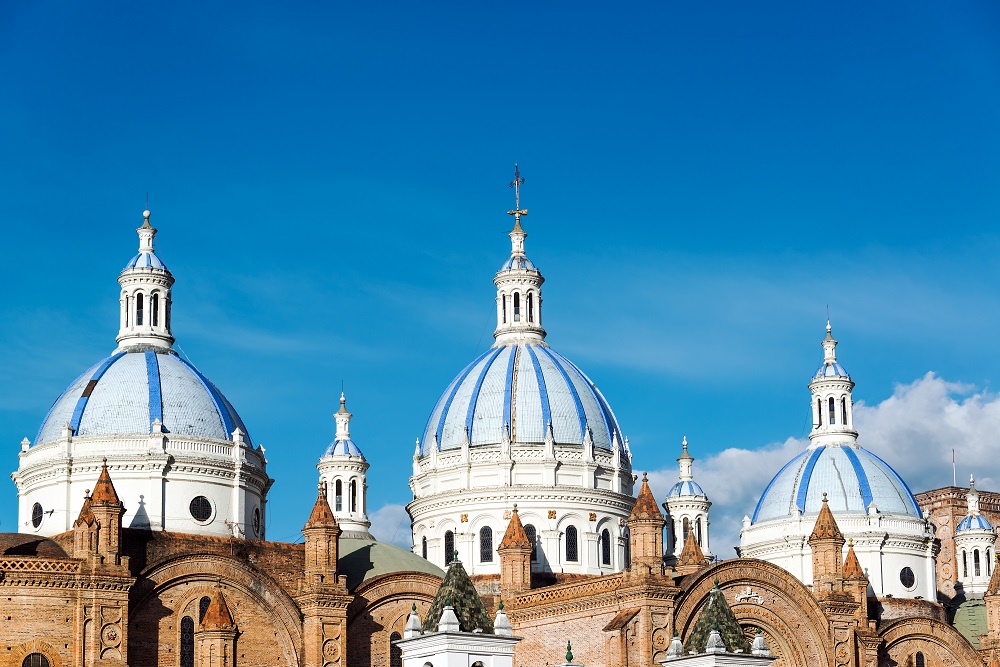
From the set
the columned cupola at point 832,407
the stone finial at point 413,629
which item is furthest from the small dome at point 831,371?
the stone finial at point 413,629

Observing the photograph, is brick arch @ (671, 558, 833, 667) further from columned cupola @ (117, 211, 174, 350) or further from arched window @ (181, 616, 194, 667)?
columned cupola @ (117, 211, 174, 350)

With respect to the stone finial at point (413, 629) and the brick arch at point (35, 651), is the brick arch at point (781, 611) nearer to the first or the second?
the stone finial at point (413, 629)

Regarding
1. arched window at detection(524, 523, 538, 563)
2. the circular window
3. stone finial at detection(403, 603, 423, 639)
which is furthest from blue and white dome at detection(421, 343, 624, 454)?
stone finial at detection(403, 603, 423, 639)

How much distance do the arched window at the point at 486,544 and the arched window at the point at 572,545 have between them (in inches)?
136

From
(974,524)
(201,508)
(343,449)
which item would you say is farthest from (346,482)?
(974,524)

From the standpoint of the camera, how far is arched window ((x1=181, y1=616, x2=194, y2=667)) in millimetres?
62781

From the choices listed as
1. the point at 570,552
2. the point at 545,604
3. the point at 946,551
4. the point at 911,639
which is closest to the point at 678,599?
the point at 545,604

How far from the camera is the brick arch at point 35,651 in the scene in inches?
2322

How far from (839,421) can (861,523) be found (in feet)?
21.5

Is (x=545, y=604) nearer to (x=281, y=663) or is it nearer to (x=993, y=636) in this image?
(x=281, y=663)

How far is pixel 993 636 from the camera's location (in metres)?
81.8

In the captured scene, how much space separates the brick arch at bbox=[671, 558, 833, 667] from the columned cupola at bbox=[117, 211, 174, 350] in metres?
25.7

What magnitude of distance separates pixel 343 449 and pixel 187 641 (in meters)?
24.5

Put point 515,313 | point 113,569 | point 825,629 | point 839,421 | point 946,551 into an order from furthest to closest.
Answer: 1. point 946,551
2. point 839,421
3. point 515,313
4. point 825,629
5. point 113,569
